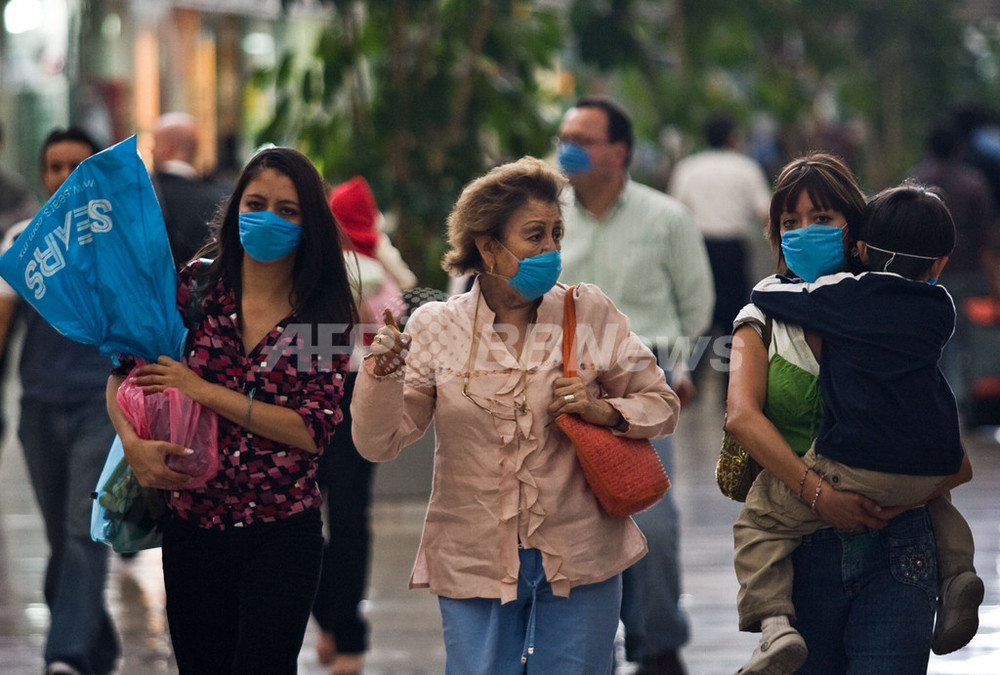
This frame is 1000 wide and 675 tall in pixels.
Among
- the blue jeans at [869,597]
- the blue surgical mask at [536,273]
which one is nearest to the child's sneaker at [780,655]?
the blue jeans at [869,597]

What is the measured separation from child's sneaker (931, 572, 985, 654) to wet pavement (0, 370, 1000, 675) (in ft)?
7.66

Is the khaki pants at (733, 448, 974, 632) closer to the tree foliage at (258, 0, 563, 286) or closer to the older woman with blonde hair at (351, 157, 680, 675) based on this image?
the older woman with blonde hair at (351, 157, 680, 675)

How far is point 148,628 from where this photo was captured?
7.22m

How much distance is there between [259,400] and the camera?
14.1ft

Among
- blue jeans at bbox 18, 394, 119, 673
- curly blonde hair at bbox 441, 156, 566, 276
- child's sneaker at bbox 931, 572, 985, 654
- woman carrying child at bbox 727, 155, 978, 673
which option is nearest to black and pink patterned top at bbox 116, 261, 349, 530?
curly blonde hair at bbox 441, 156, 566, 276

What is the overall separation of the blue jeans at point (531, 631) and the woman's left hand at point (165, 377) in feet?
2.86

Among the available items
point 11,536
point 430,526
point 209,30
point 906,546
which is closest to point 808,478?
point 906,546

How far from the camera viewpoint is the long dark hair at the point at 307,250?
14.4 ft

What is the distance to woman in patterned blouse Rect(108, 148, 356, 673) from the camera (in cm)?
422

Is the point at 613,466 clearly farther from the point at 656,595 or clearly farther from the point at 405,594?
the point at 405,594

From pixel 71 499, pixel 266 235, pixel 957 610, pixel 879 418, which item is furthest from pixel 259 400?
pixel 71 499

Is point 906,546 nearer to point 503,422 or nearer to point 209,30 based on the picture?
point 503,422

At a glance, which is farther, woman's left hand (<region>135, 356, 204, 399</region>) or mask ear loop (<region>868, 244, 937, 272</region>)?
woman's left hand (<region>135, 356, 204, 399</region>)

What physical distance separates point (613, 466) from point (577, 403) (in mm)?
184
